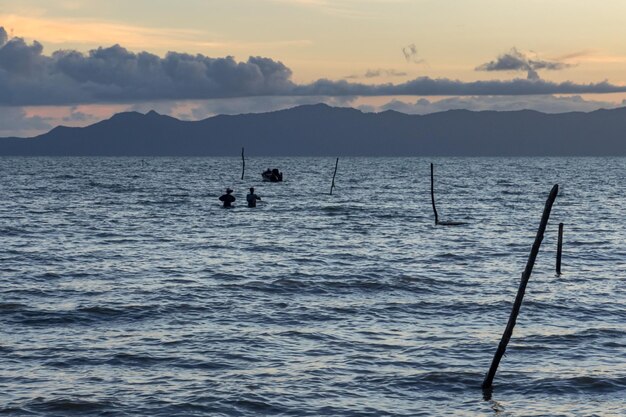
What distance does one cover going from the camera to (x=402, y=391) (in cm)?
1816

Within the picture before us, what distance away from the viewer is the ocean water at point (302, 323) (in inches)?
694

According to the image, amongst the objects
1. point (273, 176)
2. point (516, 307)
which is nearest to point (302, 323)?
point (516, 307)

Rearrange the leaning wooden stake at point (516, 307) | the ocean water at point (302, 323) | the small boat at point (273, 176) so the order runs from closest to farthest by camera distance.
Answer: the ocean water at point (302, 323) → the leaning wooden stake at point (516, 307) → the small boat at point (273, 176)

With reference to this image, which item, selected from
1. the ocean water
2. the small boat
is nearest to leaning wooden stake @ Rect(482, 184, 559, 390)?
the ocean water

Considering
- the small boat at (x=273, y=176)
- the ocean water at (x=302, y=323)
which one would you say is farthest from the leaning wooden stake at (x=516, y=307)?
the small boat at (x=273, y=176)

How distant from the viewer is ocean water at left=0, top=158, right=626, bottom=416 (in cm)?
1762

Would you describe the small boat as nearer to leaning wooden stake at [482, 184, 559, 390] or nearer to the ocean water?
the ocean water

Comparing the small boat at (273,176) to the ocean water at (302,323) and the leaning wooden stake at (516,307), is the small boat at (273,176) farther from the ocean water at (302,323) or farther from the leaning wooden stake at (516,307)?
the leaning wooden stake at (516,307)

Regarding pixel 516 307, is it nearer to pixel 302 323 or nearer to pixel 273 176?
pixel 302 323

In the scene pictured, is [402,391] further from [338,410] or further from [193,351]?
[193,351]

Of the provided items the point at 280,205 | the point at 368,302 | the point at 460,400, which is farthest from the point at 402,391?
the point at 280,205

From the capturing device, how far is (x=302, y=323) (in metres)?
24.2

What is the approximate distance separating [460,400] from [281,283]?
1410 centimetres

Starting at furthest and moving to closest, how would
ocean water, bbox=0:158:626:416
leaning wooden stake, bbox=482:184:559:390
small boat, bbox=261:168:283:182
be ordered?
small boat, bbox=261:168:283:182 → leaning wooden stake, bbox=482:184:559:390 → ocean water, bbox=0:158:626:416
